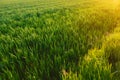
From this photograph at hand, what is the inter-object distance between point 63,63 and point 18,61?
1.46 feet

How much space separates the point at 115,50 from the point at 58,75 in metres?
0.72

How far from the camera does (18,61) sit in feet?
7.72

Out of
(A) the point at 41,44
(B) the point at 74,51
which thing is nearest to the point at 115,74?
(B) the point at 74,51

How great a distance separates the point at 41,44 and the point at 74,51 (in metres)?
0.47

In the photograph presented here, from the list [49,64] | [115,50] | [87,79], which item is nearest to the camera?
[87,79]

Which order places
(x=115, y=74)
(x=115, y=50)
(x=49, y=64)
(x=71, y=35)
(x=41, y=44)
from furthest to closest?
1. (x=71, y=35)
2. (x=41, y=44)
3. (x=115, y=50)
4. (x=49, y=64)
5. (x=115, y=74)

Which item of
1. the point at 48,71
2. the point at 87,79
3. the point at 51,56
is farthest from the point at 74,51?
the point at 87,79

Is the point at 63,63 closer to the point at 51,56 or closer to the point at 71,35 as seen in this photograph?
the point at 51,56

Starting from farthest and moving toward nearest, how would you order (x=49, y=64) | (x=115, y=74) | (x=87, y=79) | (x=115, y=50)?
1. (x=115, y=50)
2. (x=49, y=64)
3. (x=115, y=74)
4. (x=87, y=79)

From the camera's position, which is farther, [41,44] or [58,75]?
[41,44]

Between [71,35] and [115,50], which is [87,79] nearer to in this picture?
[115,50]

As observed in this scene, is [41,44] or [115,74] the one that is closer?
[115,74]

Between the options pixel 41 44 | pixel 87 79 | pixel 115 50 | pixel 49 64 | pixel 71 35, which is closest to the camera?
pixel 87 79

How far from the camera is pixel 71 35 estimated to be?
3328 mm
